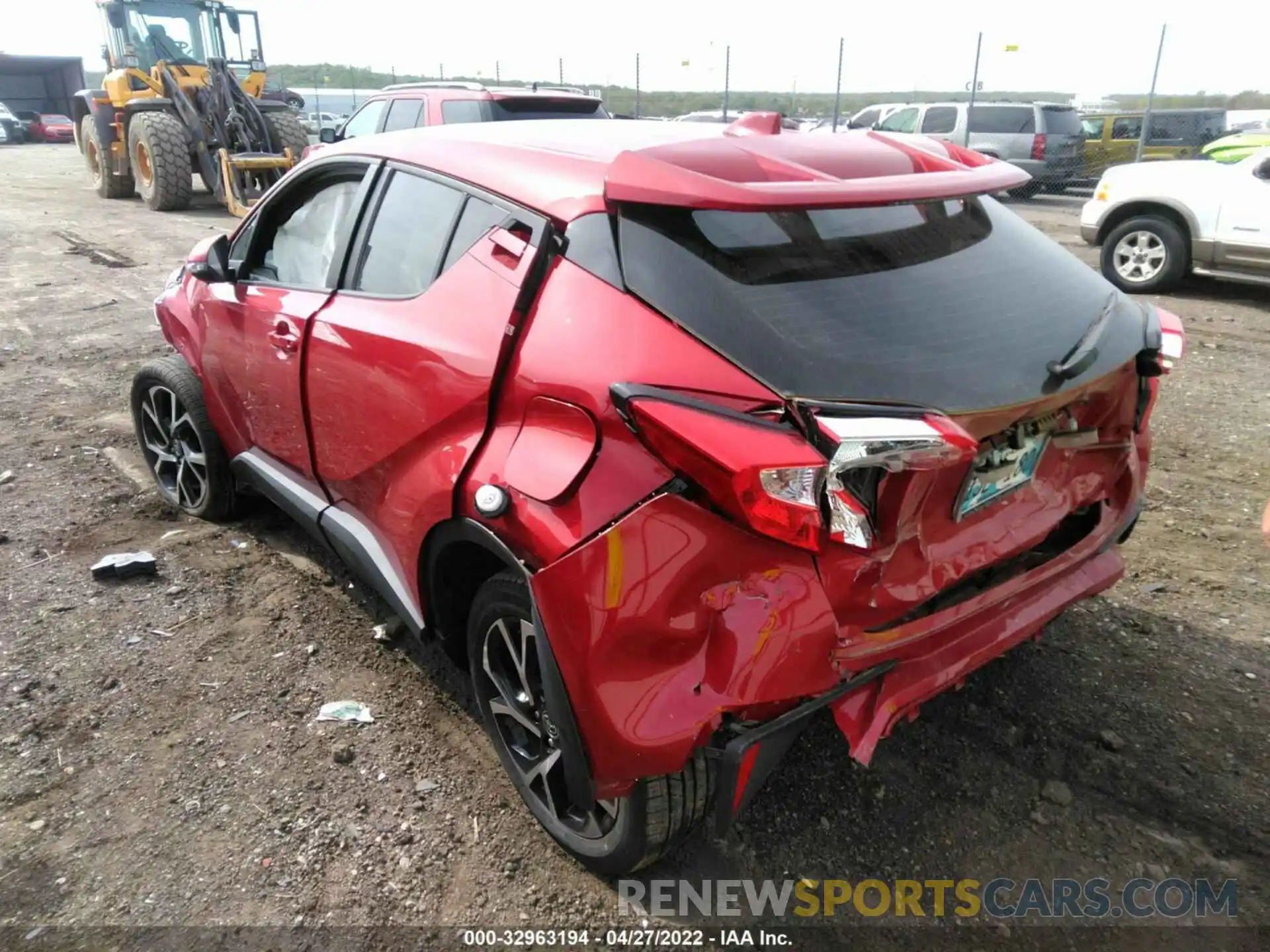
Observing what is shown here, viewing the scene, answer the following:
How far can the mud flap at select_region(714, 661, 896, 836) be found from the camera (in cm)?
187

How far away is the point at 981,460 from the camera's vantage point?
6.64 ft

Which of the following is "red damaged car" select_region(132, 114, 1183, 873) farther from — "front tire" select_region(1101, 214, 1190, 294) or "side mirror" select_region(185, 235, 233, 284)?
"front tire" select_region(1101, 214, 1190, 294)

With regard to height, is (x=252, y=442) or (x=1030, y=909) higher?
(x=252, y=442)

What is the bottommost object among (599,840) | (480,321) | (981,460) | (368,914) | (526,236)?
(368,914)

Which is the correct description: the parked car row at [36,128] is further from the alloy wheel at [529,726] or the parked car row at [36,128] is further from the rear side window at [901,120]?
the alloy wheel at [529,726]

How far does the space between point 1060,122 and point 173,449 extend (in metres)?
16.5

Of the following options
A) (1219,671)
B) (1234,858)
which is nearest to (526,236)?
(1234,858)

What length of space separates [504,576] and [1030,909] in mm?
1574

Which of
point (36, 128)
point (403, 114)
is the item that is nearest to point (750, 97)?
point (36, 128)

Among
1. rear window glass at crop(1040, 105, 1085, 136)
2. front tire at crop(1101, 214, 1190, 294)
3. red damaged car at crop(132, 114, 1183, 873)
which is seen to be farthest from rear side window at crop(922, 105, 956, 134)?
red damaged car at crop(132, 114, 1183, 873)

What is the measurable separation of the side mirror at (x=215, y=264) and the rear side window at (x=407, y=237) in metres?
0.99

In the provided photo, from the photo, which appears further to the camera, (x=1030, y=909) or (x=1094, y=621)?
(x=1094, y=621)

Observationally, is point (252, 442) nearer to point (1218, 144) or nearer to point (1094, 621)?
point (1094, 621)

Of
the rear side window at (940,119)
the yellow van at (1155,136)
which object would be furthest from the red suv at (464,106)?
the yellow van at (1155,136)
